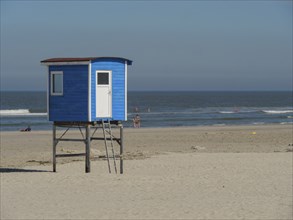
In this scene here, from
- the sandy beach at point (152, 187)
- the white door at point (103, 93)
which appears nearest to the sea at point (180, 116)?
the sandy beach at point (152, 187)

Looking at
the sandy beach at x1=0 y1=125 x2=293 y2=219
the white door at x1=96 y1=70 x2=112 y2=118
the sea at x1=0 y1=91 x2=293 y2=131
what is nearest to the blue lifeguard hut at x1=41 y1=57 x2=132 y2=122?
the white door at x1=96 y1=70 x2=112 y2=118

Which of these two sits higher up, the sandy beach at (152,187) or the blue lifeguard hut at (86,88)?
the blue lifeguard hut at (86,88)

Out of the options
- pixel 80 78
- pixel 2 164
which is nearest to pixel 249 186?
pixel 80 78

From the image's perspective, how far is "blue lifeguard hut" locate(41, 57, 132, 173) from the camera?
2064 cm

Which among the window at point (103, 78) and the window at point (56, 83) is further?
the window at point (56, 83)

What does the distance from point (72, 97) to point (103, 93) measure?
3.27 feet

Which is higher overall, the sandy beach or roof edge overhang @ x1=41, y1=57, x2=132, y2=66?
roof edge overhang @ x1=41, y1=57, x2=132, y2=66

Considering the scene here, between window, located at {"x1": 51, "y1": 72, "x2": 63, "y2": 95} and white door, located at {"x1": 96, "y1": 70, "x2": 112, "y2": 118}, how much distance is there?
4.12ft

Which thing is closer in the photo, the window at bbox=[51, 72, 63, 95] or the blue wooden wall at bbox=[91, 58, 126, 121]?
the blue wooden wall at bbox=[91, 58, 126, 121]

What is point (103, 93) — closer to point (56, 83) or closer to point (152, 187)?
point (56, 83)

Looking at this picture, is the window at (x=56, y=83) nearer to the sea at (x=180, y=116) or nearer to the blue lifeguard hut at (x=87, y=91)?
the blue lifeguard hut at (x=87, y=91)

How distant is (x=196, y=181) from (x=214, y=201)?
3257 mm

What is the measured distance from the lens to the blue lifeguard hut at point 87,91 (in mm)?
20641

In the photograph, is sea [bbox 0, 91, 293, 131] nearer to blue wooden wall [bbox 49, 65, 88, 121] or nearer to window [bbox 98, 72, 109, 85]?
blue wooden wall [bbox 49, 65, 88, 121]
